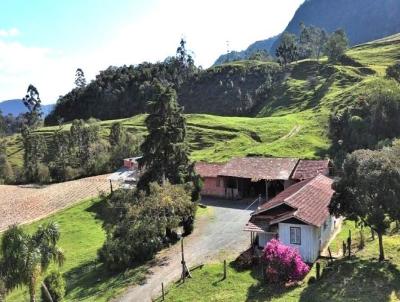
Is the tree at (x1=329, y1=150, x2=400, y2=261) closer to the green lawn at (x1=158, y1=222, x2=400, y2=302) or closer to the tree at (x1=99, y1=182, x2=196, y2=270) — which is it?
the green lawn at (x1=158, y1=222, x2=400, y2=302)

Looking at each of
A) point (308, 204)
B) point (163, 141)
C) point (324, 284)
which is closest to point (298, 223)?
point (308, 204)

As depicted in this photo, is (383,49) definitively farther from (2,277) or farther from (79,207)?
(2,277)

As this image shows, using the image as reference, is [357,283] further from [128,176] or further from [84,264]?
[128,176]

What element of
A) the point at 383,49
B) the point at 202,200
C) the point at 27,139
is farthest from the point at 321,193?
the point at 383,49

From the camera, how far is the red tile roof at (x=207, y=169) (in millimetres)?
54469

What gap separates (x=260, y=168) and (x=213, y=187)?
6.10 metres

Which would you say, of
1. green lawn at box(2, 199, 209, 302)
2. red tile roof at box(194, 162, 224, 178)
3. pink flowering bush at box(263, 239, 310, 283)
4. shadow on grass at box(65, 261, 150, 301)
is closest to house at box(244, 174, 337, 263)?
pink flowering bush at box(263, 239, 310, 283)

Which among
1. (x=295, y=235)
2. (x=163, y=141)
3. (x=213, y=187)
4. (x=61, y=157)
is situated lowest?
(x=213, y=187)

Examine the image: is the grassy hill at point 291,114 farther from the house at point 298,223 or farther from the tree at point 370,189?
the tree at point 370,189

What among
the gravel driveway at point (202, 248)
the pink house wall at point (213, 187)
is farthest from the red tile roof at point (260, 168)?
the gravel driveway at point (202, 248)

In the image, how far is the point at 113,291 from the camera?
32.2m

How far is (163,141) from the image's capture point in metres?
44.5

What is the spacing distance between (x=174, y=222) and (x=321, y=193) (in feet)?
38.1

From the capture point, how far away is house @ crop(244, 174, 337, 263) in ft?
105
